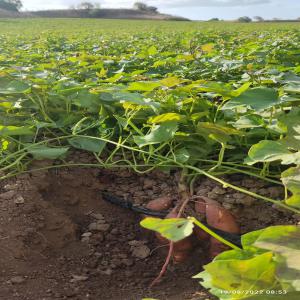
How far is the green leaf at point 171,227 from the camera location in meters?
0.85

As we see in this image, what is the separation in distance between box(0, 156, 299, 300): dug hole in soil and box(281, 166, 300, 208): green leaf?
12.9 inches

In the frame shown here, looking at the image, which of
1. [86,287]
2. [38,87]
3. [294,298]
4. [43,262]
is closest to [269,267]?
[294,298]

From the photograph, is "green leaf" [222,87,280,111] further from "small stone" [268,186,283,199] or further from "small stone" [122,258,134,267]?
"small stone" [122,258,134,267]

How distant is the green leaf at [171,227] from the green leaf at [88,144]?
0.85 meters

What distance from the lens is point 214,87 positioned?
1.66 meters

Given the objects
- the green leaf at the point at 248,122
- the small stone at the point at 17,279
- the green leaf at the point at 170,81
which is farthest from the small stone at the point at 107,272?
the green leaf at the point at 170,81

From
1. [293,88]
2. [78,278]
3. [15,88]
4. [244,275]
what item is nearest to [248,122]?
[293,88]

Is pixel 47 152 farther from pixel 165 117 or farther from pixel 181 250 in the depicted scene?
pixel 181 250

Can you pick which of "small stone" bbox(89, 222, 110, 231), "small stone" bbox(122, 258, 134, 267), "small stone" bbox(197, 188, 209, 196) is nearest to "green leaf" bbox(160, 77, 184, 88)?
"small stone" bbox(197, 188, 209, 196)

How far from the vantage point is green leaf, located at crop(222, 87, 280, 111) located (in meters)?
1.52

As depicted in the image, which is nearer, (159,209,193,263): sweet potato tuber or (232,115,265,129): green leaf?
(159,209,193,263): sweet potato tuber

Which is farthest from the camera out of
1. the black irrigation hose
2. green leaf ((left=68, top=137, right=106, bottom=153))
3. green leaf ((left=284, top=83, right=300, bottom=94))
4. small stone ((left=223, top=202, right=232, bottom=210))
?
green leaf ((left=68, top=137, right=106, bottom=153))

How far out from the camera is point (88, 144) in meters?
1.76

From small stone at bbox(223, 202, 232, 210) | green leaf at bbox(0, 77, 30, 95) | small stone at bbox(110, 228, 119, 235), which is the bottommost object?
small stone at bbox(110, 228, 119, 235)
